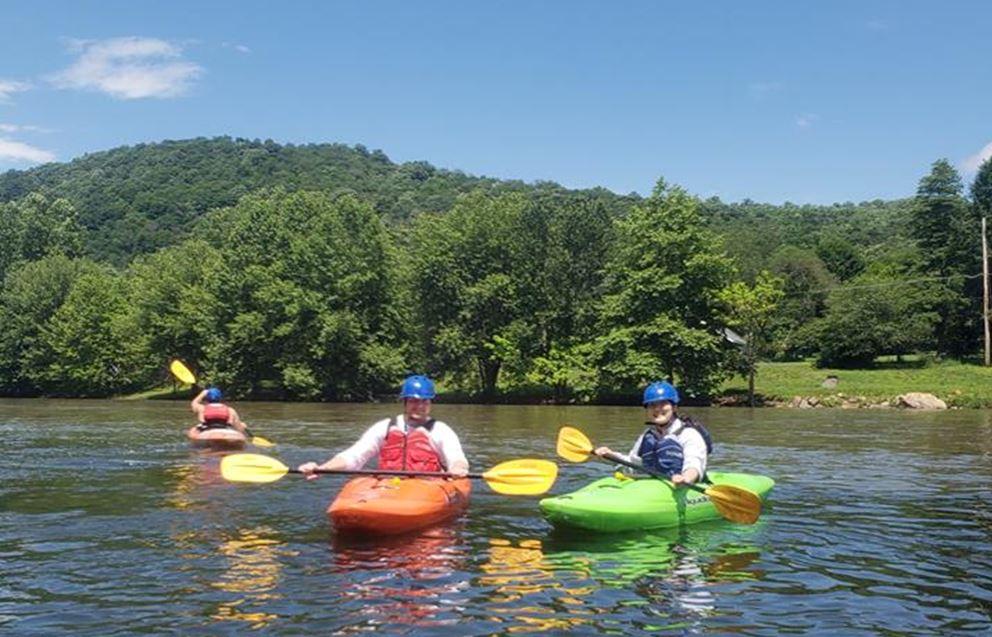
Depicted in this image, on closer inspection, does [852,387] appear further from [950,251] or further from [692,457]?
[692,457]

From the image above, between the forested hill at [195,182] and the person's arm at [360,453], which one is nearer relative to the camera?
the person's arm at [360,453]

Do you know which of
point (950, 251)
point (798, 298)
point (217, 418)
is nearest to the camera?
point (217, 418)

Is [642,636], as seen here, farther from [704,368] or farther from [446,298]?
[446,298]

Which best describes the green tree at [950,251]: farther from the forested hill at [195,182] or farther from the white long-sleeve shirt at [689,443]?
the white long-sleeve shirt at [689,443]

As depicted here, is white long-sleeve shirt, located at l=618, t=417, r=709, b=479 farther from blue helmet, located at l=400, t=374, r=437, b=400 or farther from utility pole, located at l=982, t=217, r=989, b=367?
utility pole, located at l=982, t=217, r=989, b=367

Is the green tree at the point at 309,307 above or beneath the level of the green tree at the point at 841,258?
beneath

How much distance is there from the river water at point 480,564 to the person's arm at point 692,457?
55 cm

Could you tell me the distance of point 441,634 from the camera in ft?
17.7

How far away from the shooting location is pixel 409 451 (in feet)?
29.7

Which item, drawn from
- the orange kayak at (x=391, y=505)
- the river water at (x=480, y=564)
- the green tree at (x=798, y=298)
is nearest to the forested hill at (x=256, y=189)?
the green tree at (x=798, y=298)

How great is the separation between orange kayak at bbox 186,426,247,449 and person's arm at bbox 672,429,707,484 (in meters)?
9.94

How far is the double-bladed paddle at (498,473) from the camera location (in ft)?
28.8

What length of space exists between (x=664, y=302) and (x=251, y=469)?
32319 mm

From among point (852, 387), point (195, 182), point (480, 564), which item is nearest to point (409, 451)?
point (480, 564)
